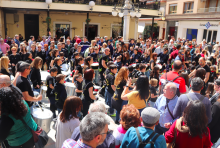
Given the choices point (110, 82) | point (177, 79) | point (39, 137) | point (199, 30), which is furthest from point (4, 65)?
point (199, 30)

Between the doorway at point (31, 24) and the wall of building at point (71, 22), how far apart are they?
0.96 ft

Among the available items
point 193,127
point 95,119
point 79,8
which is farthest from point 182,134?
point 79,8

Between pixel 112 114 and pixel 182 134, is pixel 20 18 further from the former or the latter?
pixel 182 134

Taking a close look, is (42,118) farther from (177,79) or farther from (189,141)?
(177,79)

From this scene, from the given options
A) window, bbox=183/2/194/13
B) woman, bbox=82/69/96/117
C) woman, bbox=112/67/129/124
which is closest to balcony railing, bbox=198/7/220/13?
window, bbox=183/2/194/13

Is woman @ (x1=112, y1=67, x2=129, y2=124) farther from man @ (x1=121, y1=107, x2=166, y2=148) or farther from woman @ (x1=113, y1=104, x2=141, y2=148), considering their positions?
man @ (x1=121, y1=107, x2=166, y2=148)

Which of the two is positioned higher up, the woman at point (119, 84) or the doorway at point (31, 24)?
the doorway at point (31, 24)

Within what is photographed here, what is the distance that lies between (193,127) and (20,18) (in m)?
17.7

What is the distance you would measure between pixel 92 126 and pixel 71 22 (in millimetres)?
17640

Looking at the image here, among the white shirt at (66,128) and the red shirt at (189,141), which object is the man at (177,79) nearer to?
the red shirt at (189,141)

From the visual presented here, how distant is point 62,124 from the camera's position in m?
2.54

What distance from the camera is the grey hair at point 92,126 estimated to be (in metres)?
1.65

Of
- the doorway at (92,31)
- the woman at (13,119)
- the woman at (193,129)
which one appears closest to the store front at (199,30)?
the doorway at (92,31)

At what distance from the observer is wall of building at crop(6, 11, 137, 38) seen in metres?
16.2
